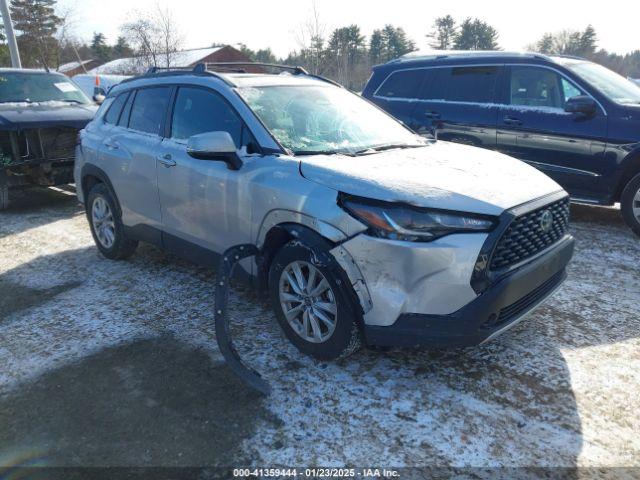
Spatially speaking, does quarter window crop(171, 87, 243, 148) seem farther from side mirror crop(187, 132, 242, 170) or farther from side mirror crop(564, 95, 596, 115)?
side mirror crop(564, 95, 596, 115)

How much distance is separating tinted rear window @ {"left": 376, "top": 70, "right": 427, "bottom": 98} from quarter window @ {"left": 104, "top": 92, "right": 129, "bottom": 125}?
12.8 ft

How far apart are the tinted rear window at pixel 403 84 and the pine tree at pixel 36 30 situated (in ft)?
88.0

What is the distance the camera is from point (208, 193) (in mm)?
3711

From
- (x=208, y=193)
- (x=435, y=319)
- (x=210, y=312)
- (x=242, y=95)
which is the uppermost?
(x=242, y=95)

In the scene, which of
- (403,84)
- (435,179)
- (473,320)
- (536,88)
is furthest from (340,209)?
(403,84)

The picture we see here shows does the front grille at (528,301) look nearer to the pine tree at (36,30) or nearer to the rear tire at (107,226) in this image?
the rear tire at (107,226)

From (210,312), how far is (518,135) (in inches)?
171

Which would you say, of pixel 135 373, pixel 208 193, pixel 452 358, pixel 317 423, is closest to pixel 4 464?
pixel 135 373

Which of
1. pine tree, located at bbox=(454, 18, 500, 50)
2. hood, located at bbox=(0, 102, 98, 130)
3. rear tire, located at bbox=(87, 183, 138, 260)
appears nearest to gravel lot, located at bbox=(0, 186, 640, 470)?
rear tire, located at bbox=(87, 183, 138, 260)

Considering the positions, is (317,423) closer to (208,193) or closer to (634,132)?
(208,193)

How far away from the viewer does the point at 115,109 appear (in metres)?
5.01

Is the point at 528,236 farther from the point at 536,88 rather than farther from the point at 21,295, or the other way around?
the point at 21,295

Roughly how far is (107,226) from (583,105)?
5242 millimetres

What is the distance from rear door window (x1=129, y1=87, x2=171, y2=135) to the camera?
431 cm
